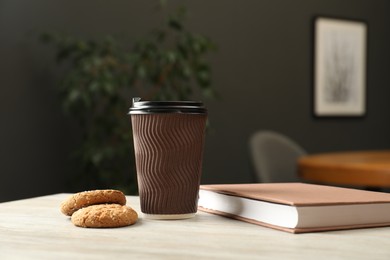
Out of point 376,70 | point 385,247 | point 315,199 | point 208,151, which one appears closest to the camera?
point 385,247

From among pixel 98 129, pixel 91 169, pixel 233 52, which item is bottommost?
pixel 91 169

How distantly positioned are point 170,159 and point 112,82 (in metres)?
2.59

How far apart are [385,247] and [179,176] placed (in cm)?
33

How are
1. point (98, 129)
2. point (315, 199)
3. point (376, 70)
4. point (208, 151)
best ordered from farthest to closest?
point (376, 70) → point (208, 151) → point (98, 129) → point (315, 199)

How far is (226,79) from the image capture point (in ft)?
15.7

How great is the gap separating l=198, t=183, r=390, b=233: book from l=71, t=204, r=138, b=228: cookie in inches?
6.7

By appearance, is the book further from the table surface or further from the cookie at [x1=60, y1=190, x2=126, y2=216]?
the table surface

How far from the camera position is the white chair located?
10.8 feet

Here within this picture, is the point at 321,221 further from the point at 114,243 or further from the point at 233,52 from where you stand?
the point at 233,52

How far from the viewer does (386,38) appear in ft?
19.5

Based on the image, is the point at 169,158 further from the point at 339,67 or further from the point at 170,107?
the point at 339,67

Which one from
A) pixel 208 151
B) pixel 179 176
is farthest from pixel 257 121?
pixel 179 176

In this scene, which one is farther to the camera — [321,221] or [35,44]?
[35,44]

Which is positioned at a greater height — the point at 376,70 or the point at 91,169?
the point at 376,70
